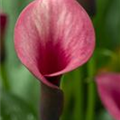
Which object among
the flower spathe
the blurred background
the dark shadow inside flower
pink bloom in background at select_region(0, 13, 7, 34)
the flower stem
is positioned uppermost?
the flower spathe

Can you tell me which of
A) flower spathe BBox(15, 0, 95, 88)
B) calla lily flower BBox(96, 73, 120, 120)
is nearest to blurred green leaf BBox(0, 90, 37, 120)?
calla lily flower BBox(96, 73, 120, 120)

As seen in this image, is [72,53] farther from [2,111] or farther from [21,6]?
[21,6]

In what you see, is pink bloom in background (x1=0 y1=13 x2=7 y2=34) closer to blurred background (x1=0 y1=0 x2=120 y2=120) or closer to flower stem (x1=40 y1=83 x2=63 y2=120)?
blurred background (x1=0 y1=0 x2=120 y2=120)

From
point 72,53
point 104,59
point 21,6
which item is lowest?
point 104,59

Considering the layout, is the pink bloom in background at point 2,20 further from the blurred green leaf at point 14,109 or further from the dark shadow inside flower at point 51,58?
the dark shadow inside flower at point 51,58

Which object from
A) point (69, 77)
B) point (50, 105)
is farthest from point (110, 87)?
point (69, 77)

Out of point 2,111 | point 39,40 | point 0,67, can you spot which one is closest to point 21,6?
point 0,67
